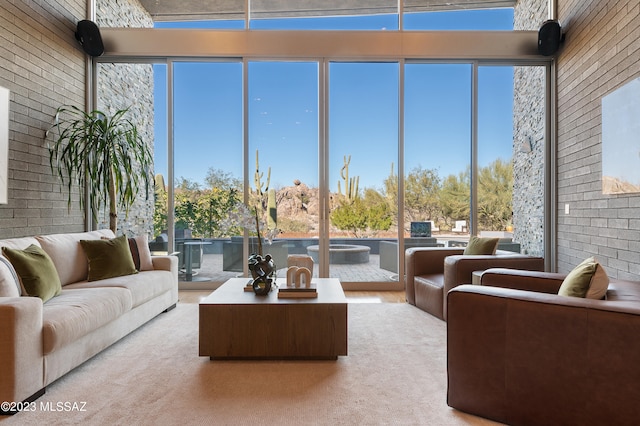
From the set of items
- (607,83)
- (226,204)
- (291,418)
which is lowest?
(291,418)

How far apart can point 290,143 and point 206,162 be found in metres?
1.18

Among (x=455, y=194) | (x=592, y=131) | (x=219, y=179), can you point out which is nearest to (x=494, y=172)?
(x=455, y=194)

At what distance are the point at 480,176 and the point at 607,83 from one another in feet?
5.90

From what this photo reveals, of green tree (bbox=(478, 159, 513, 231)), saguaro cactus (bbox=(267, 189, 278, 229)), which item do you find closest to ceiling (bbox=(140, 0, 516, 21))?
green tree (bbox=(478, 159, 513, 231))

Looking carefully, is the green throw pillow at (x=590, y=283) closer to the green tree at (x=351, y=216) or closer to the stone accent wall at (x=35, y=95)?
the green tree at (x=351, y=216)

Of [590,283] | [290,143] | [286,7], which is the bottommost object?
[590,283]

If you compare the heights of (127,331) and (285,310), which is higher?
(285,310)

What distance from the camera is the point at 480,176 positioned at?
540 cm

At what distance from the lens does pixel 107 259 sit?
362 centimetres

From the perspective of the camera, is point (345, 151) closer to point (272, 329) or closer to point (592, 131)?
point (592, 131)

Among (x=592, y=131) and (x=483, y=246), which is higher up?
(x=592, y=131)

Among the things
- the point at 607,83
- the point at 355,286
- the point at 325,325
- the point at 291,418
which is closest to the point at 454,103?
the point at 607,83

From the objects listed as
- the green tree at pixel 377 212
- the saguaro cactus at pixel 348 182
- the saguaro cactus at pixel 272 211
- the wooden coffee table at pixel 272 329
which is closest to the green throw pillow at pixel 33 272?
the wooden coffee table at pixel 272 329

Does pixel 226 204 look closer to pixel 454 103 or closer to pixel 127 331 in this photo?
pixel 127 331
